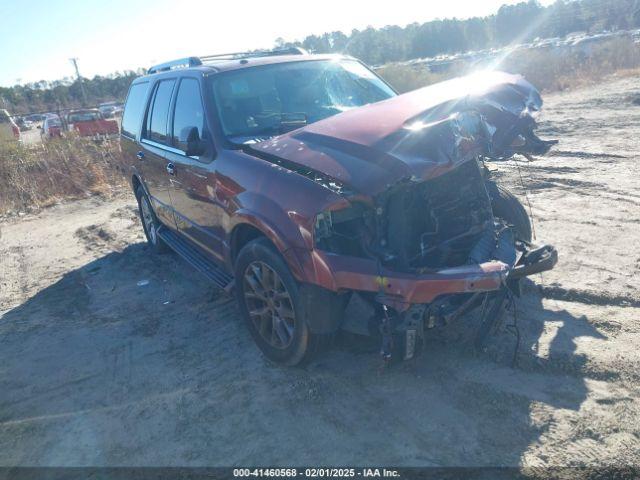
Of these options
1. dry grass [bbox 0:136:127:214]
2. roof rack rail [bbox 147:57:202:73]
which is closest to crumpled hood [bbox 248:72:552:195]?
roof rack rail [bbox 147:57:202:73]

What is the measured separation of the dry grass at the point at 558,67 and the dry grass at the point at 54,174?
1108 cm

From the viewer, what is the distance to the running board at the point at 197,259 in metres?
4.43

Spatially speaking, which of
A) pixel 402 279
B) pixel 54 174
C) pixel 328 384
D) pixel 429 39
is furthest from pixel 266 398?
pixel 429 39

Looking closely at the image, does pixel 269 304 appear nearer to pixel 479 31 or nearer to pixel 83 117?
pixel 83 117

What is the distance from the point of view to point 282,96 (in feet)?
15.0

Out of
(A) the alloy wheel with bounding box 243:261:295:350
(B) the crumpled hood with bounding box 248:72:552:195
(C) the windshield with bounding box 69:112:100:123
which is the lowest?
(A) the alloy wheel with bounding box 243:261:295:350

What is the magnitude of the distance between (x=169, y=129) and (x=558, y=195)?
4930 mm

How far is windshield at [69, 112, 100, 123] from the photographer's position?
21922 millimetres

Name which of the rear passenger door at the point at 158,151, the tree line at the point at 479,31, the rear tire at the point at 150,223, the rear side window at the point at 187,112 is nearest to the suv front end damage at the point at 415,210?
the rear side window at the point at 187,112

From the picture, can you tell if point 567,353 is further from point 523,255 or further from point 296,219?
point 296,219

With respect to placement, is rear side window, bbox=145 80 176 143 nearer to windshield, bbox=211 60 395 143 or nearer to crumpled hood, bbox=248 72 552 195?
windshield, bbox=211 60 395 143

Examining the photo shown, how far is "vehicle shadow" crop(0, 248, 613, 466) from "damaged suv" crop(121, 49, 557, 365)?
14.4 inches

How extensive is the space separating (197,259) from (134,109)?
247 cm

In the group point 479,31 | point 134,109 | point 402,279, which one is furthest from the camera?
point 479,31
